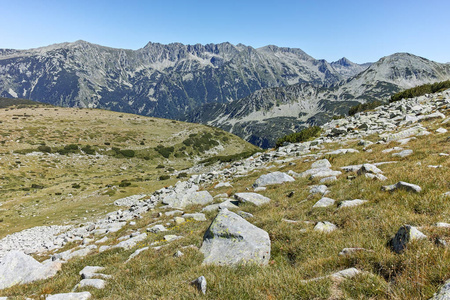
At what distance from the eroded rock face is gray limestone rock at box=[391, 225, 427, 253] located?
302 cm

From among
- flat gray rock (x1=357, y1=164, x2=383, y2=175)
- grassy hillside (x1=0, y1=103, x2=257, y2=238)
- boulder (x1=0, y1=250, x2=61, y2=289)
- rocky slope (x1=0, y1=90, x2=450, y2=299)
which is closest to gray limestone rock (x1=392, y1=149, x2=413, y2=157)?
rocky slope (x1=0, y1=90, x2=450, y2=299)

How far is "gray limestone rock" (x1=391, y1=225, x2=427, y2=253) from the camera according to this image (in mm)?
4137

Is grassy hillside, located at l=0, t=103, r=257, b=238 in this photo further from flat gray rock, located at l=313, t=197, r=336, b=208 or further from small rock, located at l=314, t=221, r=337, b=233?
small rock, located at l=314, t=221, r=337, b=233

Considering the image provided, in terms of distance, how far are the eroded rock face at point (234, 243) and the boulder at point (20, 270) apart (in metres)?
6.80

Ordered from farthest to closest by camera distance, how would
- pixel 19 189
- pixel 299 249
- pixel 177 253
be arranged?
pixel 19 189 < pixel 177 253 < pixel 299 249

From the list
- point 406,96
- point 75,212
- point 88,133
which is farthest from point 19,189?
point 406,96

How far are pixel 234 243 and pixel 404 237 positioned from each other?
428cm

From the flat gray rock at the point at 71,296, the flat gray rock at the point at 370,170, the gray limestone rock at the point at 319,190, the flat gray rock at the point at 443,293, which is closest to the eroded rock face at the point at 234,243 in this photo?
the flat gray rock at the point at 71,296

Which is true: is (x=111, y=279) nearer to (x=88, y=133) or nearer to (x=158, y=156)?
(x=158, y=156)

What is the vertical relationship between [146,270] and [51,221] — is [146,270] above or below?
above

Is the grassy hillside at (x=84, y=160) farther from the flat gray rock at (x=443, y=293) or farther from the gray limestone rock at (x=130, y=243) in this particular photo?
the flat gray rock at (x=443, y=293)

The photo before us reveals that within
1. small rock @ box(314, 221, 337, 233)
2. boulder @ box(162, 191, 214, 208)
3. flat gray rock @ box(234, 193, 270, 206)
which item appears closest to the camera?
small rock @ box(314, 221, 337, 233)

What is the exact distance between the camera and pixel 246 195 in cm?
1275

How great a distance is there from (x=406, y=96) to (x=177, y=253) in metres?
63.3
